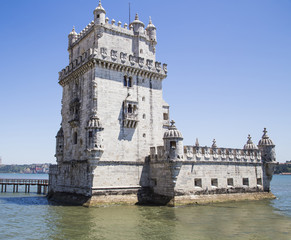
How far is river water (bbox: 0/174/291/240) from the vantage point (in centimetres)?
1720

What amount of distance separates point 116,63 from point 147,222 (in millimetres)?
16546

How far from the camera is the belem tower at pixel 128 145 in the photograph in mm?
27672

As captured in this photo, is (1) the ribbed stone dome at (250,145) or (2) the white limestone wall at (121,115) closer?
(2) the white limestone wall at (121,115)

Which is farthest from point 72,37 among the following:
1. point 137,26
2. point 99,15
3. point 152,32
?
point 152,32

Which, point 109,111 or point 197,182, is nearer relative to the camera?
point 109,111

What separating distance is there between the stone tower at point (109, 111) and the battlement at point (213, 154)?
226cm

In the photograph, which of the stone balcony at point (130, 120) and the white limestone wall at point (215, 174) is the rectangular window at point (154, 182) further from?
the stone balcony at point (130, 120)

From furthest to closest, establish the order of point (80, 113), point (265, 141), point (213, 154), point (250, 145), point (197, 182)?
point (265, 141)
point (250, 145)
point (213, 154)
point (80, 113)
point (197, 182)

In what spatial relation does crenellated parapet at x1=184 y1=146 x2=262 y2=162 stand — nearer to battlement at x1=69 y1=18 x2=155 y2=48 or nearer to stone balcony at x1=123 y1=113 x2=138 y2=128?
stone balcony at x1=123 y1=113 x2=138 y2=128

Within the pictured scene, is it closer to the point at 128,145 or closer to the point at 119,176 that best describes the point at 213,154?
the point at 128,145

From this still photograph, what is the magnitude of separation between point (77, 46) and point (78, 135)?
1153 centimetres

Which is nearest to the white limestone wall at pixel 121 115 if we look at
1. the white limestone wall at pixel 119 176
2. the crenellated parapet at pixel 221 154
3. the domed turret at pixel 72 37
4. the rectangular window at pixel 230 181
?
the white limestone wall at pixel 119 176

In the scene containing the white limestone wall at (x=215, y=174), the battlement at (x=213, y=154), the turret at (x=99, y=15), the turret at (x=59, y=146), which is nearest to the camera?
the white limestone wall at (x=215, y=174)

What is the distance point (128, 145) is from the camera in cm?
2984
